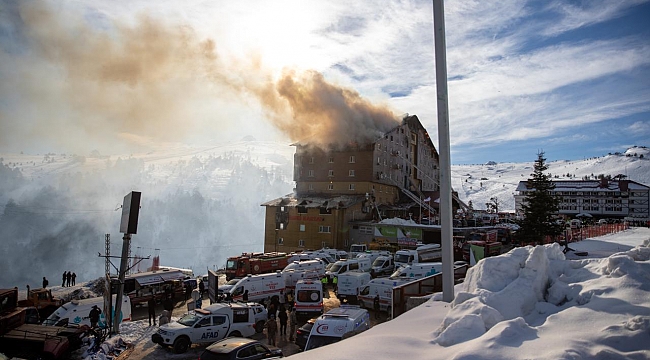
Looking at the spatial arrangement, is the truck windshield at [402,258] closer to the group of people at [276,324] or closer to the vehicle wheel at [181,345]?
the group of people at [276,324]

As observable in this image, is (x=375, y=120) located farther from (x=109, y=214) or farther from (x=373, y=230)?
(x=109, y=214)

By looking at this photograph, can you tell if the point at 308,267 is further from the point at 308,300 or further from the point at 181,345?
the point at 181,345

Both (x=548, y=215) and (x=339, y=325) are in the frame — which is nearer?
(x=339, y=325)

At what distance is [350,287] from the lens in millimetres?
21000

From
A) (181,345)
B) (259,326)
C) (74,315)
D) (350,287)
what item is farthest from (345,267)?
(74,315)

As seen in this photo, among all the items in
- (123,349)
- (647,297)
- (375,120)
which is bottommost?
(123,349)

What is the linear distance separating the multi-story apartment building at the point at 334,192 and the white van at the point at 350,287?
894 inches

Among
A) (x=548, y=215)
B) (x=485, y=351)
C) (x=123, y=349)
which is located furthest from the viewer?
(x=548, y=215)

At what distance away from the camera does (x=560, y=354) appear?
471 cm

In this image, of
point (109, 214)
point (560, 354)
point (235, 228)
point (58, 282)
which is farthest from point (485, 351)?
point (235, 228)

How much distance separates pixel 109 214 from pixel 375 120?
195 feet

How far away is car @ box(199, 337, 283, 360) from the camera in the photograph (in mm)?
10609

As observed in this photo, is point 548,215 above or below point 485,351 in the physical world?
above

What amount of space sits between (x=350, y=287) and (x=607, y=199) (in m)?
93.0
